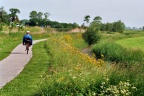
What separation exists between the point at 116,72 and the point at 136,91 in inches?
39.5

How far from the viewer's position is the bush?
5268 cm

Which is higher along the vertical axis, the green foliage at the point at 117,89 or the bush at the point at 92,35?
the green foliage at the point at 117,89

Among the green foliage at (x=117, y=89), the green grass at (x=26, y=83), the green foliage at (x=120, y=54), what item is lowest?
the green foliage at (x=120, y=54)

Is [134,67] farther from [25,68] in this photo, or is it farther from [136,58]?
[136,58]

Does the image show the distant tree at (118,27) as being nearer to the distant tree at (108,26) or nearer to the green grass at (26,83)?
the distant tree at (108,26)

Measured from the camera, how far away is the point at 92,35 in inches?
2080

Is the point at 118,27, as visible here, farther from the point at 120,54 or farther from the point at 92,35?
the point at 120,54

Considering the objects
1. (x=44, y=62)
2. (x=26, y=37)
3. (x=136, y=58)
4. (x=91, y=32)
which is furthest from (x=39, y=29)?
(x=44, y=62)

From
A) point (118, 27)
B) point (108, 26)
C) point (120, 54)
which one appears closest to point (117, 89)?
point (120, 54)

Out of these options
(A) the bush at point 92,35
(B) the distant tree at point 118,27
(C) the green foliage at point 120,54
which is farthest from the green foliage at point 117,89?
(B) the distant tree at point 118,27

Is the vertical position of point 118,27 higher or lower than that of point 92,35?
lower

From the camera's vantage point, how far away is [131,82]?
32.1 feet

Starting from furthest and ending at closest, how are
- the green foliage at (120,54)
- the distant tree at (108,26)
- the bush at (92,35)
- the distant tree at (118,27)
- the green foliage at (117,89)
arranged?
the distant tree at (108,26)
the distant tree at (118,27)
the bush at (92,35)
the green foliage at (120,54)
the green foliage at (117,89)

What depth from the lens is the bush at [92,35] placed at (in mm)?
52684
